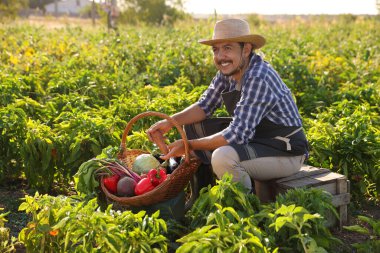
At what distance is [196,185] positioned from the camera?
13.7ft

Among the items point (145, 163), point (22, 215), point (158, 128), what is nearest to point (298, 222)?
point (145, 163)

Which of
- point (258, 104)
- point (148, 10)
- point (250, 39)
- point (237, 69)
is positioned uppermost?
point (250, 39)

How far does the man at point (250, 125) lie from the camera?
11.9 feet

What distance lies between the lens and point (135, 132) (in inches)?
173

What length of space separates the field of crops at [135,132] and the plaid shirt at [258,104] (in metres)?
0.55

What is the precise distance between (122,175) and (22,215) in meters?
1.01

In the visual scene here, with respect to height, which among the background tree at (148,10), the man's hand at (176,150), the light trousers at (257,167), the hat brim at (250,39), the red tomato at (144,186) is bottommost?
the background tree at (148,10)

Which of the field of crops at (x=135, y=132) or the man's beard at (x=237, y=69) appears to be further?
the man's beard at (x=237, y=69)

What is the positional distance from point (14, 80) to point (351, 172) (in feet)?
10.6

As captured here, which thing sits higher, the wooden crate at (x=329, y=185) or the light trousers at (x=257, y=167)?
the light trousers at (x=257, y=167)

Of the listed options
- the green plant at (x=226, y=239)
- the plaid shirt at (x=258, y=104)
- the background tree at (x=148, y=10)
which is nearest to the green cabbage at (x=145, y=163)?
the plaid shirt at (x=258, y=104)

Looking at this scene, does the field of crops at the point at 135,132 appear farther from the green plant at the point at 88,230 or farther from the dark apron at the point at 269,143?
the dark apron at the point at 269,143

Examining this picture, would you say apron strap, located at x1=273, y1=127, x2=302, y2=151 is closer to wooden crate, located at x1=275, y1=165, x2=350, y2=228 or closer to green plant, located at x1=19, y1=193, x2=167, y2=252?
wooden crate, located at x1=275, y1=165, x2=350, y2=228

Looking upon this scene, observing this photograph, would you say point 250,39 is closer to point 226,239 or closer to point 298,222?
point 298,222
